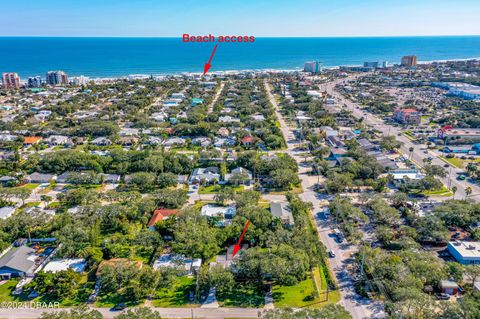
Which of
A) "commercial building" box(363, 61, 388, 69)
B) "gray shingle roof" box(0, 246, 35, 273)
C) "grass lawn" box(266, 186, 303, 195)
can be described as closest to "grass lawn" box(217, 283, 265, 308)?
"gray shingle roof" box(0, 246, 35, 273)

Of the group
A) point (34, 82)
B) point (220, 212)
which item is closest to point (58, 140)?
point (220, 212)

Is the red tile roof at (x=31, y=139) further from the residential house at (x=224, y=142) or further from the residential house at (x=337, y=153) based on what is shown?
the residential house at (x=337, y=153)

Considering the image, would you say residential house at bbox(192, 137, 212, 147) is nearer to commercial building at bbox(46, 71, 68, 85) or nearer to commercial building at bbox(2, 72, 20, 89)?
commercial building at bbox(46, 71, 68, 85)

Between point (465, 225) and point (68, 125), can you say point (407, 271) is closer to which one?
point (465, 225)

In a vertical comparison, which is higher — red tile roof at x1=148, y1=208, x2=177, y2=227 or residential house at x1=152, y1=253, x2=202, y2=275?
red tile roof at x1=148, y1=208, x2=177, y2=227

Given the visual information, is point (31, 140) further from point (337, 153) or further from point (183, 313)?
point (337, 153)

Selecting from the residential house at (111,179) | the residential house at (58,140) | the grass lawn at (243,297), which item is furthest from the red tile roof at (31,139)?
the grass lawn at (243,297)
